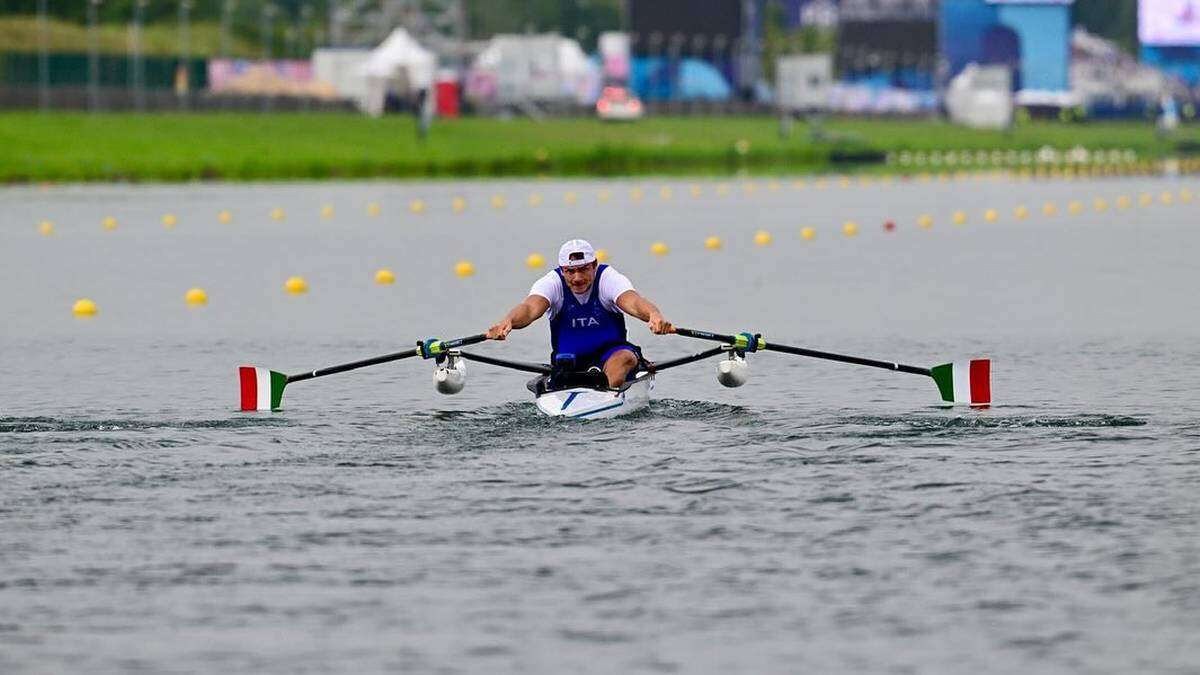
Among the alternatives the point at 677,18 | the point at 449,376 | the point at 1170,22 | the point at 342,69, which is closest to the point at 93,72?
the point at 342,69

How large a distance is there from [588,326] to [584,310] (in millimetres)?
134

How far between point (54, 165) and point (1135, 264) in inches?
1722

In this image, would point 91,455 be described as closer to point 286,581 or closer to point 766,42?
point 286,581

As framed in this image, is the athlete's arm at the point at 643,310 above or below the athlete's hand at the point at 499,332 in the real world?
above

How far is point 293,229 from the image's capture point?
156ft

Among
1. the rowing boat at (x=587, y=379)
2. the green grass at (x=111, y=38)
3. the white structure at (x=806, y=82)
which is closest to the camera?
the rowing boat at (x=587, y=379)

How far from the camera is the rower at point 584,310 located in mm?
19234

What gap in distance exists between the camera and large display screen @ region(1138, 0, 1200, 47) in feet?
487

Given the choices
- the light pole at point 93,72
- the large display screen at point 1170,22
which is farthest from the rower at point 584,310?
the large display screen at point 1170,22

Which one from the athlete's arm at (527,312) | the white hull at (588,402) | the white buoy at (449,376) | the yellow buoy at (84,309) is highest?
the athlete's arm at (527,312)

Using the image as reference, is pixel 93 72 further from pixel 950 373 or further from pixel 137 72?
pixel 950 373

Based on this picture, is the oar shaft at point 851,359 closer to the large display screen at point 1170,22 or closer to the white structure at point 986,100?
the white structure at point 986,100

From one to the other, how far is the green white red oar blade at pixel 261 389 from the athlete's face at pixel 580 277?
2505 millimetres

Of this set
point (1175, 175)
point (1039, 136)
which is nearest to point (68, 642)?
point (1175, 175)
